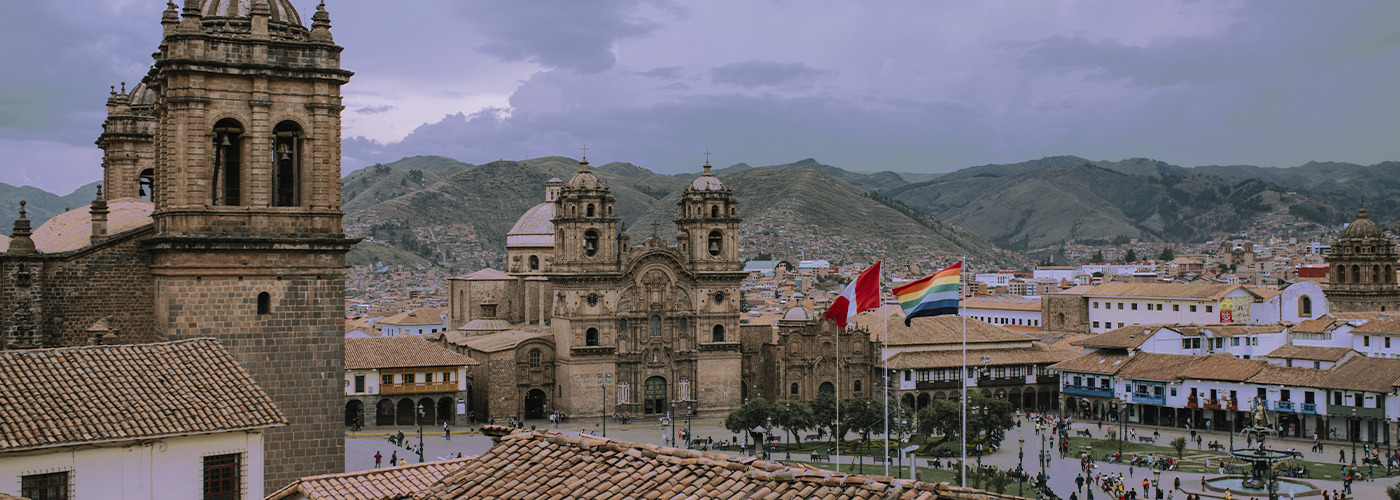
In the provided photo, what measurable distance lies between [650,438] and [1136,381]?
25.6m

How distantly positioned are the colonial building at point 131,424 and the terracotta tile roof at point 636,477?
18.5 feet

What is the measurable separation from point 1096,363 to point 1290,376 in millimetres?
11320

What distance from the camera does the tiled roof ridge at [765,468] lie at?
11.8 metres

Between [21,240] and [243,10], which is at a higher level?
→ [243,10]

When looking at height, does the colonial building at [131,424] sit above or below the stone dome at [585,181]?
below

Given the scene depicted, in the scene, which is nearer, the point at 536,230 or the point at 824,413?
the point at 824,413

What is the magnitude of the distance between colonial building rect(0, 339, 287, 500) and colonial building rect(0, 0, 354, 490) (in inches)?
160

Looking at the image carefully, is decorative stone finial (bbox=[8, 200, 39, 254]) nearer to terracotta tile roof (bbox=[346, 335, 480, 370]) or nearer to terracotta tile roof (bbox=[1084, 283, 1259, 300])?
terracotta tile roof (bbox=[346, 335, 480, 370])

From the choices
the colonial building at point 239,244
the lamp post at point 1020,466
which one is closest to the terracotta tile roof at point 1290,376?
the lamp post at point 1020,466

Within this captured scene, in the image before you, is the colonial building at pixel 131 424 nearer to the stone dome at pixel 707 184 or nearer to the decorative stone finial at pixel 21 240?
the decorative stone finial at pixel 21 240

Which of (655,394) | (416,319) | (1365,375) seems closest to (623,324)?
(655,394)

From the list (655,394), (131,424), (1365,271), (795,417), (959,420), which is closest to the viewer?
(131,424)

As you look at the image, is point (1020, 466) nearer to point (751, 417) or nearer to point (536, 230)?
point (751, 417)

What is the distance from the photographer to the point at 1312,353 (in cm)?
6562
